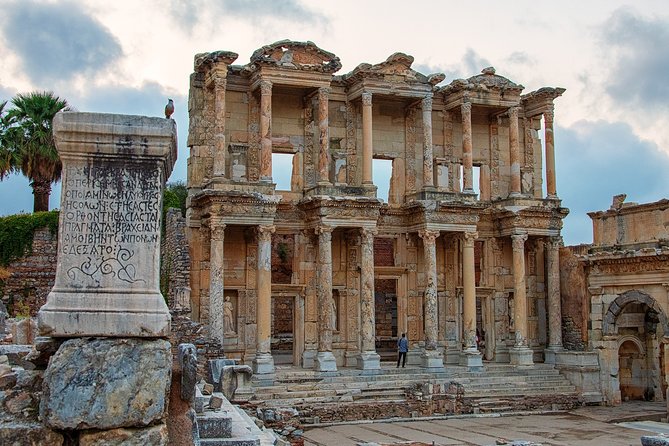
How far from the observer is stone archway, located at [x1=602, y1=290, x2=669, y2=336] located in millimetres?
23516

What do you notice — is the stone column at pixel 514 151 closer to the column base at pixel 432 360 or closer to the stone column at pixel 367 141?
the stone column at pixel 367 141

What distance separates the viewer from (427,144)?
25.7m

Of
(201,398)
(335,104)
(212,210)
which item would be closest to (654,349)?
(335,104)

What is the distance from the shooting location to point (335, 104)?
26.3 m

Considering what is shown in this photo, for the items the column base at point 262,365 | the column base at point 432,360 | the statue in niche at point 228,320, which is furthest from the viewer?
the column base at point 432,360

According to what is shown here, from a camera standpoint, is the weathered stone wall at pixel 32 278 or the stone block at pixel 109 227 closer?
the stone block at pixel 109 227

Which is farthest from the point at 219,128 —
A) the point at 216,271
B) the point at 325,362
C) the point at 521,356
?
the point at 521,356

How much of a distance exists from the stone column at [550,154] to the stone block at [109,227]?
23756 mm

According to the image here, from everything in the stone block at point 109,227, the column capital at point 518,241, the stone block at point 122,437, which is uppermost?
the column capital at point 518,241

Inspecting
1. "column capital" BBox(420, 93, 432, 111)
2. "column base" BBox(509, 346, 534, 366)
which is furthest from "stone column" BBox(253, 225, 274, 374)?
"column base" BBox(509, 346, 534, 366)

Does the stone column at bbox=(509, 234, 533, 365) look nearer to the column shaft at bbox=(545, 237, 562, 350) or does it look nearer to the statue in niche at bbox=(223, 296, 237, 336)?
the column shaft at bbox=(545, 237, 562, 350)

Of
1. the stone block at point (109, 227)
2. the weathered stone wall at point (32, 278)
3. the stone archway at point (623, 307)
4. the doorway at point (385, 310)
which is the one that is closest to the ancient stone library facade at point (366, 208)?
the stone archway at point (623, 307)

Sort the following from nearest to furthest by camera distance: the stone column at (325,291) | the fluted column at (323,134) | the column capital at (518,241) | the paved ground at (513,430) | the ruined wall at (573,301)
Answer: the paved ground at (513,430), the stone column at (325,291), the fluted column at (323,134), the column capital at (518,241), the ruined wall at (573,301)

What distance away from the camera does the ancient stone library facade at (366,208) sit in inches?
938
